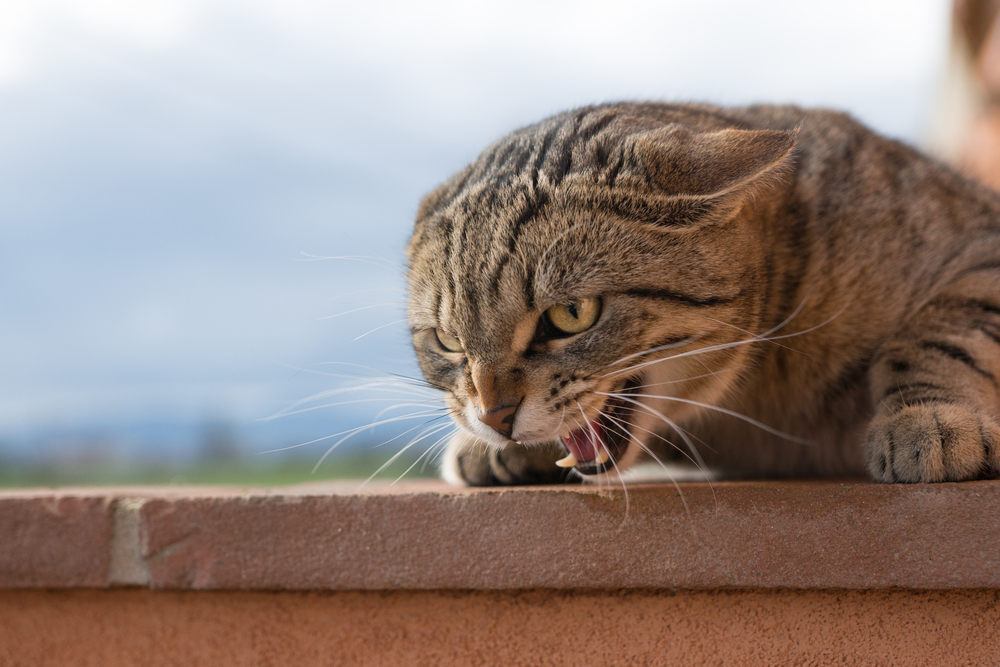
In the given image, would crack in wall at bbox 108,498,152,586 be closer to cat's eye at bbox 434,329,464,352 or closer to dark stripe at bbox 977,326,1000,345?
cat's eye at bbox 434,329,464,352

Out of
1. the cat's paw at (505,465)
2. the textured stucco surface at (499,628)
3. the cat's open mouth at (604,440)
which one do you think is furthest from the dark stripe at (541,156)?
the textured stucco surface at (499,628)

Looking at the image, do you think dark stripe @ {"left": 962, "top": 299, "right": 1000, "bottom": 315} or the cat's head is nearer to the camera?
the cat's head

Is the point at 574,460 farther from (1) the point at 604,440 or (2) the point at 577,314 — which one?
(2) the point at 577,314

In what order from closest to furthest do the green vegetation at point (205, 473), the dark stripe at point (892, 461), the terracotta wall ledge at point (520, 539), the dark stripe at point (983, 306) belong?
1. the terracotta wall ledge at point (520, 539)
2. the dark stripe at point (892, 461)
3. the dark stripe at point (983, 306)
4. the green vegetation at point (205, 473)

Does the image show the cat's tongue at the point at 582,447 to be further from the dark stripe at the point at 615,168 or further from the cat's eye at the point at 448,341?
the dark stripe at the point at 615,168

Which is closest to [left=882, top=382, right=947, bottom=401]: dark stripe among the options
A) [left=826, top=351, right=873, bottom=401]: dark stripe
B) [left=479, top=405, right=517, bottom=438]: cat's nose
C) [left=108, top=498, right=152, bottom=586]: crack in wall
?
[left=826, top=351, right=873, bottom=401]: dark stripe

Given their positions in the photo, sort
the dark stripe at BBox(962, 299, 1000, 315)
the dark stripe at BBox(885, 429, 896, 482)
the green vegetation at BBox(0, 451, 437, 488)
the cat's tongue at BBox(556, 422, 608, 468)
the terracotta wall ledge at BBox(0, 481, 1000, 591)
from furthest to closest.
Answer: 1. the green vegetation at BBox(0, 451, 437, 488)
2. the dark stripe at BBox(962, 299, 1000, 315)
3. the cat's tongue at BBox(556, 422, 608, 468)
4. the dark stripe at BBox(885, 429, 896, 482)
5. the terracotta wall ledge at BBox(0, 481, 1000, 591)

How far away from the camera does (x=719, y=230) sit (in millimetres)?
1339

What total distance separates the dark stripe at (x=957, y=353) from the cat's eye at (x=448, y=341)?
0.93 m

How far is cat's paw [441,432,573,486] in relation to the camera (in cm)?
147

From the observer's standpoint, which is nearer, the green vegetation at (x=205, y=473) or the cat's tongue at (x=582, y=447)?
the cat's tongue at (x=582, y=447)

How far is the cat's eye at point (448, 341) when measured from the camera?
1405mm

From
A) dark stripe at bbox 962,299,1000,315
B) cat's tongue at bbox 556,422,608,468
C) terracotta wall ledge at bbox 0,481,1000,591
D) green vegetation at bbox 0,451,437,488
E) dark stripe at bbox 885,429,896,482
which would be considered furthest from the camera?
green vegetation at bbox 0,451,437,488

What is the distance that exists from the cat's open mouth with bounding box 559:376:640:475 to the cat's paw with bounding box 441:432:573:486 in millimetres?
121
